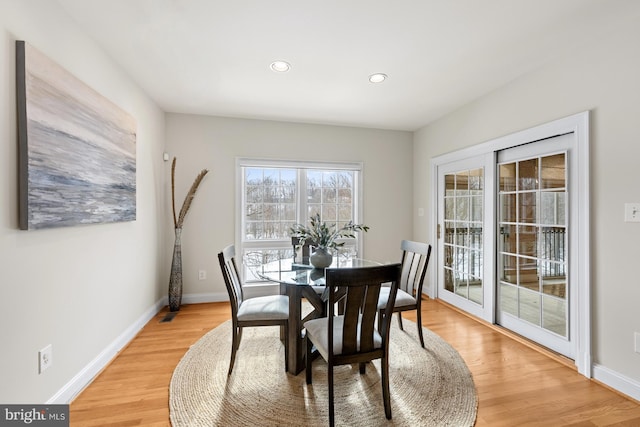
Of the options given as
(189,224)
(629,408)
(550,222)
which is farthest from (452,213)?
(189,224)

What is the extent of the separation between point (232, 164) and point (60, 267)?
2.31m

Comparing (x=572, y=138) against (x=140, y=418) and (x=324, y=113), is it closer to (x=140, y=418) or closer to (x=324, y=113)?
(x=324, y=113)

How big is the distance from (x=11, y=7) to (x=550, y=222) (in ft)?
12.5

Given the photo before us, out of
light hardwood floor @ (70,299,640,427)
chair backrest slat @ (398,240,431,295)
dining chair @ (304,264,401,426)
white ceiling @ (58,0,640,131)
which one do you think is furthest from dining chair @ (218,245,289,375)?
white ceiling @ (58,0,640,131)

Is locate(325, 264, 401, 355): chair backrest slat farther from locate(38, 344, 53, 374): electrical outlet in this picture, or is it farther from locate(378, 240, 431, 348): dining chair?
locate(38, 344, 53, 374): electrical outlet

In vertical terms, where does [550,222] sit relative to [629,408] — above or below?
above

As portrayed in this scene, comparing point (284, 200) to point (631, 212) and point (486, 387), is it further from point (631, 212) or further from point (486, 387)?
point (631, 212)

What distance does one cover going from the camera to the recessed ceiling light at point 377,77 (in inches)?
105

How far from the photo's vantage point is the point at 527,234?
2793 mm

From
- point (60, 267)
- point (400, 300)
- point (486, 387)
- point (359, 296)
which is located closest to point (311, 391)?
point (359, 296)

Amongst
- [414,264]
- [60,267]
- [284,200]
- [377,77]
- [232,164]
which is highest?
[377,77]

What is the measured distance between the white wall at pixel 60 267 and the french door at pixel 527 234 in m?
3.50

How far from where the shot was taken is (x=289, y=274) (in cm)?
232

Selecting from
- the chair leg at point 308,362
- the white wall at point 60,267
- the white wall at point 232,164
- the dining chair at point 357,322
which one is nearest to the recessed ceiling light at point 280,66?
the white wall at point 60,267
